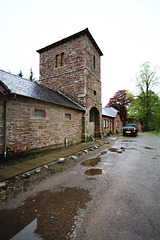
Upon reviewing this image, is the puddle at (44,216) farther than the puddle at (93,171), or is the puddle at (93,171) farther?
the puddle at (93,171)

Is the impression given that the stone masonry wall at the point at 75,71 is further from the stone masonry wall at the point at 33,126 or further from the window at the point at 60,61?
the stone masonry wall at the point at 33,126

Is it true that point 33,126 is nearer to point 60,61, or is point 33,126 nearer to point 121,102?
point 60,61

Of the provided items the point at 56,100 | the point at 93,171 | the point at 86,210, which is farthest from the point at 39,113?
the point at 86,210

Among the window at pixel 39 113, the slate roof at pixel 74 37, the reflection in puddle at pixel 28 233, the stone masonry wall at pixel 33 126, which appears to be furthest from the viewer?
the slate roof at pixel 74 37

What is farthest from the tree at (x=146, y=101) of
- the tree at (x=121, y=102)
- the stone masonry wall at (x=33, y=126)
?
the stone masonry wall at (x=33, y=126)

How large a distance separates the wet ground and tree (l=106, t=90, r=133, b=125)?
111 feet

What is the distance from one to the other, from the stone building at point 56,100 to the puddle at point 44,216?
3.76 meters

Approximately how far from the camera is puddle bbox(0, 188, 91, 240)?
1676 mm

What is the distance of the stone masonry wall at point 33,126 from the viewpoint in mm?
5555

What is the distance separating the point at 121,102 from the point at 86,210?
121ft

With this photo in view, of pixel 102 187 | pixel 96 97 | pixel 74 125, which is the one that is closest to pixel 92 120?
pixel 96 97

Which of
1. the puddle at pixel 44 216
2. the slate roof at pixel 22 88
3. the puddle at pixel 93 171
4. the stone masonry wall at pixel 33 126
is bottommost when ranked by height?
the puddle at pixel 93 171

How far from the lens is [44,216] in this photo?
2.02 meters

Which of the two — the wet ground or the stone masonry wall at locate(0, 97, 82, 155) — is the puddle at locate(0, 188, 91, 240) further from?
the stone masonry wall at locate(0, 97, 82, 155)
